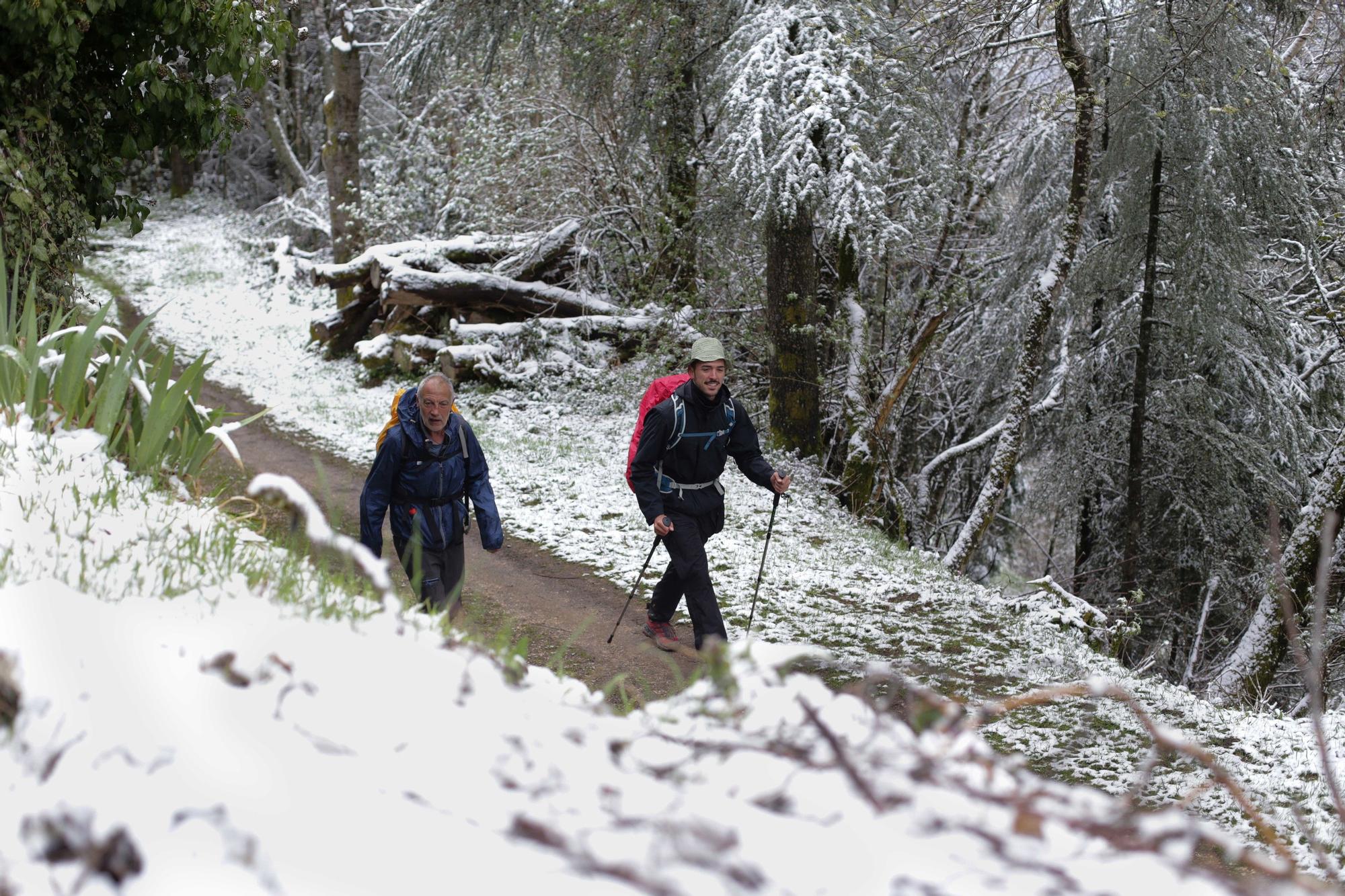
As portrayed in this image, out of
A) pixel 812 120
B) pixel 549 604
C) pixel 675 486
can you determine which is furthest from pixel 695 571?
pixel 812 120

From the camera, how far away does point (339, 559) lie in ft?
10.9

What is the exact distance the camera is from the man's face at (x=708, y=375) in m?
6.43

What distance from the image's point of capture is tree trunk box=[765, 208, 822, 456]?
12394 mm

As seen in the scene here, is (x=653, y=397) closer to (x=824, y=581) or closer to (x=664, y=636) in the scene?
(x=664, y=636)

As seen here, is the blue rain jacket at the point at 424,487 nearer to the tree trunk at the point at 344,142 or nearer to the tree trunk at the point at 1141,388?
the tree trunk at the point at 1141,388

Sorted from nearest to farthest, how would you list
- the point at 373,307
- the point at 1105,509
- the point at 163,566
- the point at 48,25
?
the point at 163,566
the point at 48,25
the point at 1105,509
the point at 373,307

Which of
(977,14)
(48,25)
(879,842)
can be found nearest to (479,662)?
(879,842)

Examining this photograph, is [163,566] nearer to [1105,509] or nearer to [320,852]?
[320,852]

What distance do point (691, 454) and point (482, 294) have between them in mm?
10350

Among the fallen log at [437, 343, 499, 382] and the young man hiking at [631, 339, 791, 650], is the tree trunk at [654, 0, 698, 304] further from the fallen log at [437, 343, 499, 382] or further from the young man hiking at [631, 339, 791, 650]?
the young man hiking at [631, 339, 791, 650]

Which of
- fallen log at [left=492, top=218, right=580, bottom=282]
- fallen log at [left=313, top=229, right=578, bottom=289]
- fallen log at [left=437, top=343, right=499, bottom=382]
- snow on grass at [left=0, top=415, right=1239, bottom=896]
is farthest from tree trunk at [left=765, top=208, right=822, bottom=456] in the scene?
snow on grass at [left=0, top=415, right=1239, bottom=896]

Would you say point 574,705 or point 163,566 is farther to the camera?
point 163,566

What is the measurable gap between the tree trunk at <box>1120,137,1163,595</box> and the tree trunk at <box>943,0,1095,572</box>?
60.9 inches

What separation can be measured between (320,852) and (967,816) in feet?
3.41
